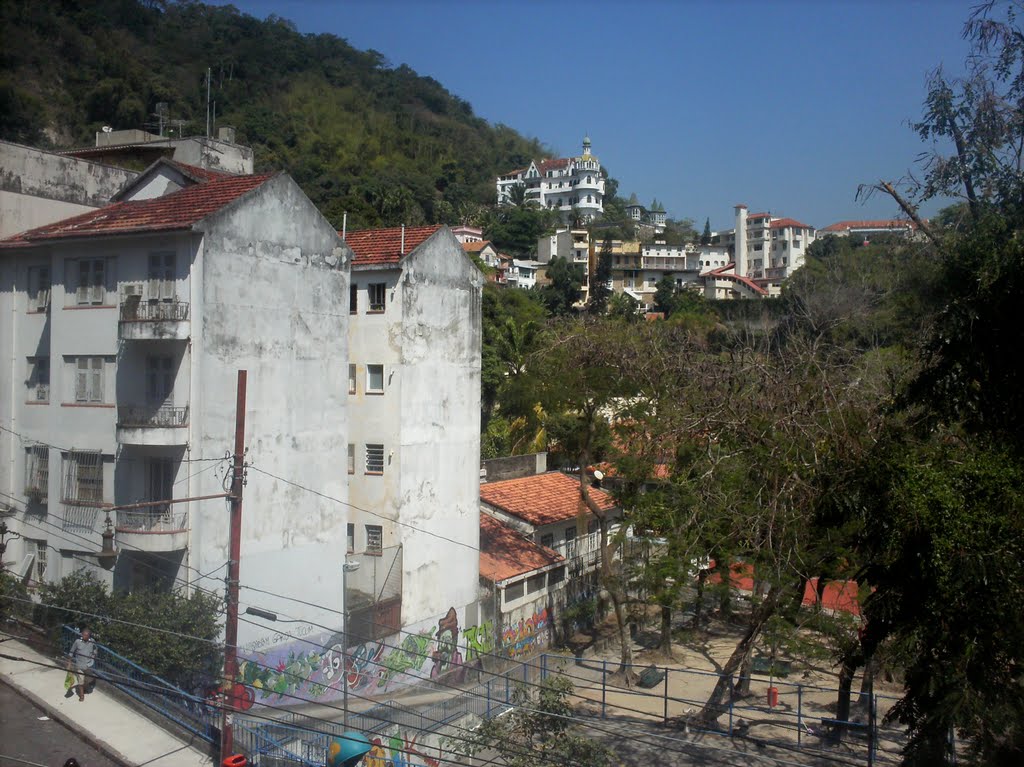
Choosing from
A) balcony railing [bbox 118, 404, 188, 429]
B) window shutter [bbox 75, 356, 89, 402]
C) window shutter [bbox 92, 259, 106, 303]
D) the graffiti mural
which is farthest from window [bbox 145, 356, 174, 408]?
the graffiti mural

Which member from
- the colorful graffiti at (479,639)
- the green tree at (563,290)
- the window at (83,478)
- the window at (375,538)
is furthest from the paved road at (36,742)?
the green tree at (563,290)

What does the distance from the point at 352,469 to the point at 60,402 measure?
282 inches

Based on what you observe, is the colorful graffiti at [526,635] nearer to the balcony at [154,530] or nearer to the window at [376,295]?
the window at [376,295]

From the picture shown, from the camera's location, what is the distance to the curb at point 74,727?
1312cm

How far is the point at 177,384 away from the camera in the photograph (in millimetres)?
17219

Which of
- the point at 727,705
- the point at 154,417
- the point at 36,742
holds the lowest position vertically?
the point at 727,705

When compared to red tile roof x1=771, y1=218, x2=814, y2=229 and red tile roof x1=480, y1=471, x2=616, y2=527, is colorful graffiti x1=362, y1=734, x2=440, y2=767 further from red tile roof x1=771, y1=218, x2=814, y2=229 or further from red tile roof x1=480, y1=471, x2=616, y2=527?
red tile roof x1=771, y1=218, x2=814, y2=229

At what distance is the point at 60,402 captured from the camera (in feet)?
60.1

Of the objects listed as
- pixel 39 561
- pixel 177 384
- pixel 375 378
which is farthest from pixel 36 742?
pixel 375 378

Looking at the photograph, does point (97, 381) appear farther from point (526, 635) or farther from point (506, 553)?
point (526, 635)

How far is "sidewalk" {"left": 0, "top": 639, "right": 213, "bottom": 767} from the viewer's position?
13336mm

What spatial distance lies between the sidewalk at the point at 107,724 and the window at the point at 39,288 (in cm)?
817

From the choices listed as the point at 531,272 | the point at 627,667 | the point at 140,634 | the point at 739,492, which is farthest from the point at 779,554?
the point at 531,272

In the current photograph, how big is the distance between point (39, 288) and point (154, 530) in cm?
690
